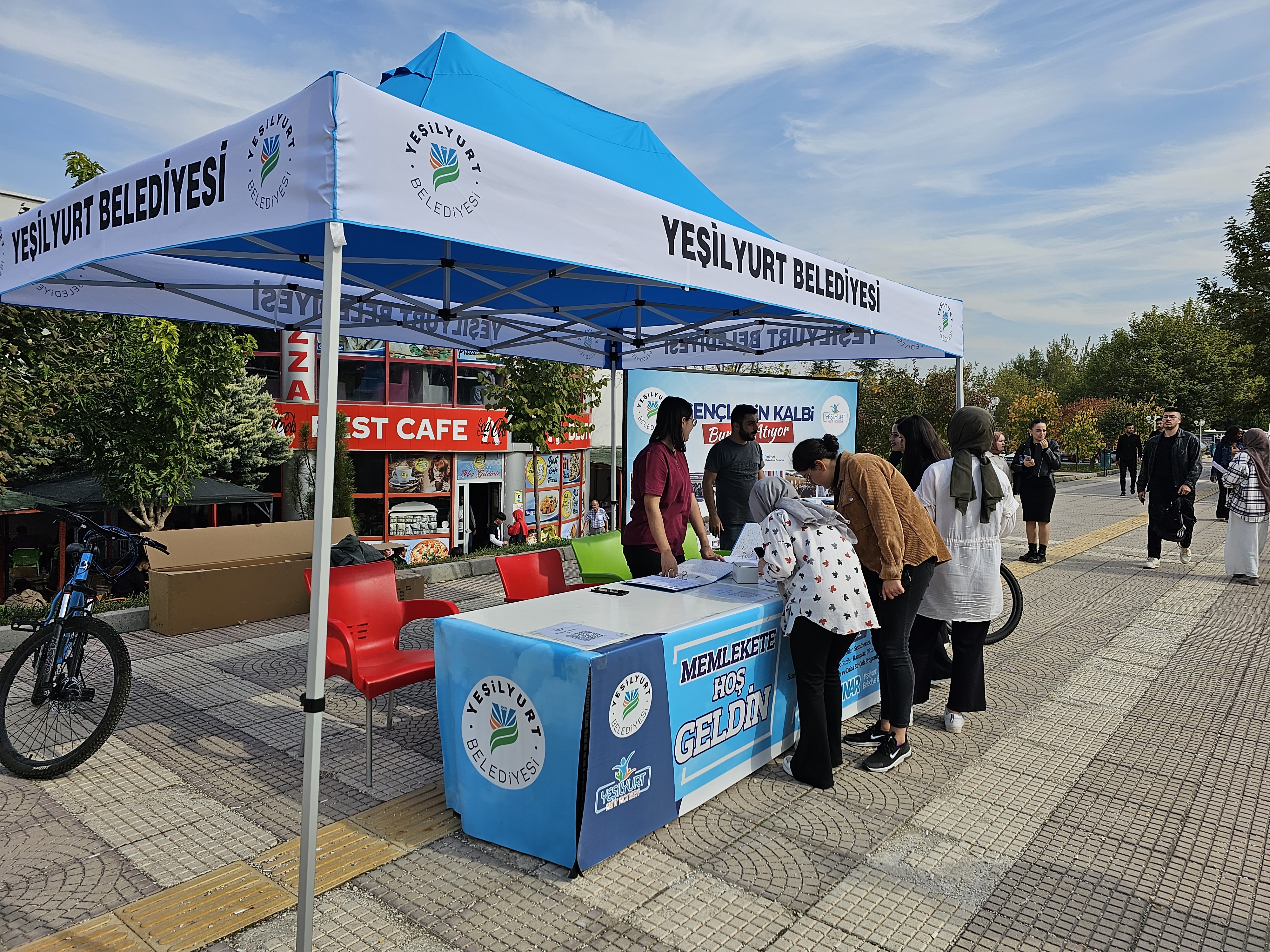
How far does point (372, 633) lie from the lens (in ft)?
15.1

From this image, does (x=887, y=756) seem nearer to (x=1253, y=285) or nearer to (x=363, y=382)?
(x=363, y=382)

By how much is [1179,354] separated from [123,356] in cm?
4852

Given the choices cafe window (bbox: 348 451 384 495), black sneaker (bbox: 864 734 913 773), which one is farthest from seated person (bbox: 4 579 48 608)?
cafe window (bbox: 348 451 384 495)

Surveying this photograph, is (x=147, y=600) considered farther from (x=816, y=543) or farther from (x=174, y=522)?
(x=174, y=522)

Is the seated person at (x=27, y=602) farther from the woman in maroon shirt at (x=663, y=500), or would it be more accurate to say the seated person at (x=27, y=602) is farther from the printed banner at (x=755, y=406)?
the printed banner at (x=755, y=406)

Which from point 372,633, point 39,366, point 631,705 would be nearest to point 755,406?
point 372,633

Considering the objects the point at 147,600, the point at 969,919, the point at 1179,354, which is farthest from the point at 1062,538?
the point at 1179,354

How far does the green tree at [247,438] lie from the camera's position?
17.6 meters

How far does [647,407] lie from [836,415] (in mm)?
3735

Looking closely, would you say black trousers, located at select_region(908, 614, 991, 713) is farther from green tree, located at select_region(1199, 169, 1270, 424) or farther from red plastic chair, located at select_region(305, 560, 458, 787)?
green tree, located at select_region(1199, 169, 1270, 424)

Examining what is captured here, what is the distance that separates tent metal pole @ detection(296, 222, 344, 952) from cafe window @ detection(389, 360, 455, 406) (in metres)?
19.3

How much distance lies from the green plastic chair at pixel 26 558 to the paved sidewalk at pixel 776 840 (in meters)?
13.6

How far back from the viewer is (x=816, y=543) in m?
3.76

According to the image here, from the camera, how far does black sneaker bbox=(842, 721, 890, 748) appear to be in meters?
4.40
